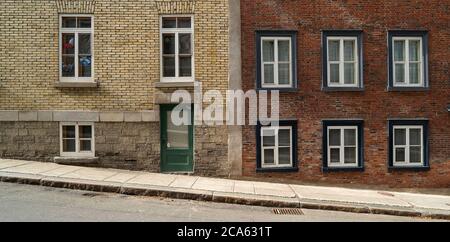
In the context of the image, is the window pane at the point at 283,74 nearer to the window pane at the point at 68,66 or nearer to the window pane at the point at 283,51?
the window pane at the point at 283,51

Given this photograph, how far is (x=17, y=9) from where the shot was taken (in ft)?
40.5

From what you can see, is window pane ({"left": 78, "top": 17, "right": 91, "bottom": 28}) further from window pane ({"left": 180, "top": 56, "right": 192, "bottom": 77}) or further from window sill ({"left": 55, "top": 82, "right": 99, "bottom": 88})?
window pane ({"left": 180, "top": 56, "right": 192, "bottom": 77})

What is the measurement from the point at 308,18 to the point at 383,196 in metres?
6.02

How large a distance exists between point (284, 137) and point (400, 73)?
452cm

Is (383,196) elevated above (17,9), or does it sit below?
below

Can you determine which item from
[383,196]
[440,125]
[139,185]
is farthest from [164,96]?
[440,125]

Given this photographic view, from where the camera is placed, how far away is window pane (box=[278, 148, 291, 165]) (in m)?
12.9

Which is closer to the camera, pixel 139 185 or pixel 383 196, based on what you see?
pixel 139 185

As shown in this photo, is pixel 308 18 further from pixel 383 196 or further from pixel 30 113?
pixel 30 113

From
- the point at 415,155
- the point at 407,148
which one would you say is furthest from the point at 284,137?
the point at 415,155

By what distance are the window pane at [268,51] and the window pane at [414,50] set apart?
4718 mm

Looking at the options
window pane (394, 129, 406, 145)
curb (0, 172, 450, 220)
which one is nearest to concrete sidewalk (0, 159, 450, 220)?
curb (0, 172, 450, 220)

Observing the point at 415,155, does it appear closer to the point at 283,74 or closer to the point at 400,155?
the point at 400,155

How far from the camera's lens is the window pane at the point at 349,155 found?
13141 mm
